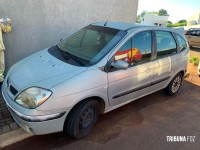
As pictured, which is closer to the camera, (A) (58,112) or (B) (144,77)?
(A) (58,112)

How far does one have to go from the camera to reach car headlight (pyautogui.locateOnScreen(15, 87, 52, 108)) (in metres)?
2.74

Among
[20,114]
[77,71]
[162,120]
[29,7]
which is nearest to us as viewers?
[20,114]

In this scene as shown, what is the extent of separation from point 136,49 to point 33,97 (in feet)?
6.30

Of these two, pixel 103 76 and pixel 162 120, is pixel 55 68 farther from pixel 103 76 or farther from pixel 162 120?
pixel 162 120

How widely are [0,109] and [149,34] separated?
10.0 feet

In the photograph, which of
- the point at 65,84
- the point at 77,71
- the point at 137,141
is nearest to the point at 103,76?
the point at 77,71

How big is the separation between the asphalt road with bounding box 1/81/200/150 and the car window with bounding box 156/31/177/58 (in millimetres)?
1152

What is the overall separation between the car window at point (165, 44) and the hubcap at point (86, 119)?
5.92ft

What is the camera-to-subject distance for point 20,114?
109 inches

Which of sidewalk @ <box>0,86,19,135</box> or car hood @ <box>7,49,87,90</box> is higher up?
car hood @ <box>7,49,87,90</box>

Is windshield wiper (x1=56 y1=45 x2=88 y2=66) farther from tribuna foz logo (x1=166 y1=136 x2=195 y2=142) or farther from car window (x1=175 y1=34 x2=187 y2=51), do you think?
car window (x1=175 y1=34 x2=187 y2=51)

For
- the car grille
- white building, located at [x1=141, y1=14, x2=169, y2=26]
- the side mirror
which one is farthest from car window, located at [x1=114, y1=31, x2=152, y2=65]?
white building, located at [x1=141, y1=14, x2=169, y2=26]

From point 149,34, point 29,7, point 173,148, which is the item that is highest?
point 29,7

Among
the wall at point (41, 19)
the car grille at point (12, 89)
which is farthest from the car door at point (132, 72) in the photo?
the wall at point (41, 19)
